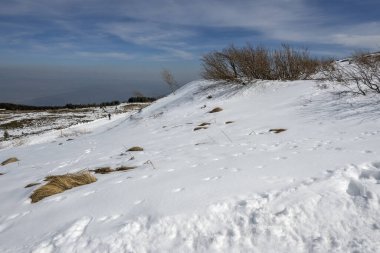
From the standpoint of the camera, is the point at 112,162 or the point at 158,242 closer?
the point at 158,242

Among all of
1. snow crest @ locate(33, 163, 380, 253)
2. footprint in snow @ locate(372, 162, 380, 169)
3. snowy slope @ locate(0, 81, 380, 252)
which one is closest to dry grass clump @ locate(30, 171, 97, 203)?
snowy slope @ locate(0, 81, 380, 252)

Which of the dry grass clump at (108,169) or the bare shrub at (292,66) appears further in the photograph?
the bare shrub at (292,66)

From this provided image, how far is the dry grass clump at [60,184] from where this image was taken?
16.5 feet

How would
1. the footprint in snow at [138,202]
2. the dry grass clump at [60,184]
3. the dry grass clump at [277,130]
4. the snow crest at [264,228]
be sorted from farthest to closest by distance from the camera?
the dry grass clump at [277,130], the dry grass clump at [60,184], the footprint in snow at [138,202], the snow crest at [264,228]

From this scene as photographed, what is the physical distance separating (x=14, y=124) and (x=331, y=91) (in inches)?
1081

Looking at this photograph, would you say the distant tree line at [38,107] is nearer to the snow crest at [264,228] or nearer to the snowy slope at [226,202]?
the snowy slope at [226,202]

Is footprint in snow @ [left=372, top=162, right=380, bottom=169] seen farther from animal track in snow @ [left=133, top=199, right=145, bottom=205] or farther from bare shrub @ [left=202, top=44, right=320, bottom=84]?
bare shrub @ [left=202, top=44, right=320, bottom=84]

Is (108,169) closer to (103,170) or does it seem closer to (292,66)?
(103,170)

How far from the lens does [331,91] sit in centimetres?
1143

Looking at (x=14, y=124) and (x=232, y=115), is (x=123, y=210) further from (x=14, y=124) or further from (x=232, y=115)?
(x=14, y=124)

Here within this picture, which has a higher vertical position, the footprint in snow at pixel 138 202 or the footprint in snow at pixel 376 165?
the footprint in snow at pixel 376 165

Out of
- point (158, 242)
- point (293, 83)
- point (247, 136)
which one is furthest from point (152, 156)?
point (293, 83)

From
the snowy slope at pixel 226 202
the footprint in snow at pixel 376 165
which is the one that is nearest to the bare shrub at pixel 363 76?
the snowy slope at pixel 226 202

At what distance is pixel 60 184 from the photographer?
213 inches
